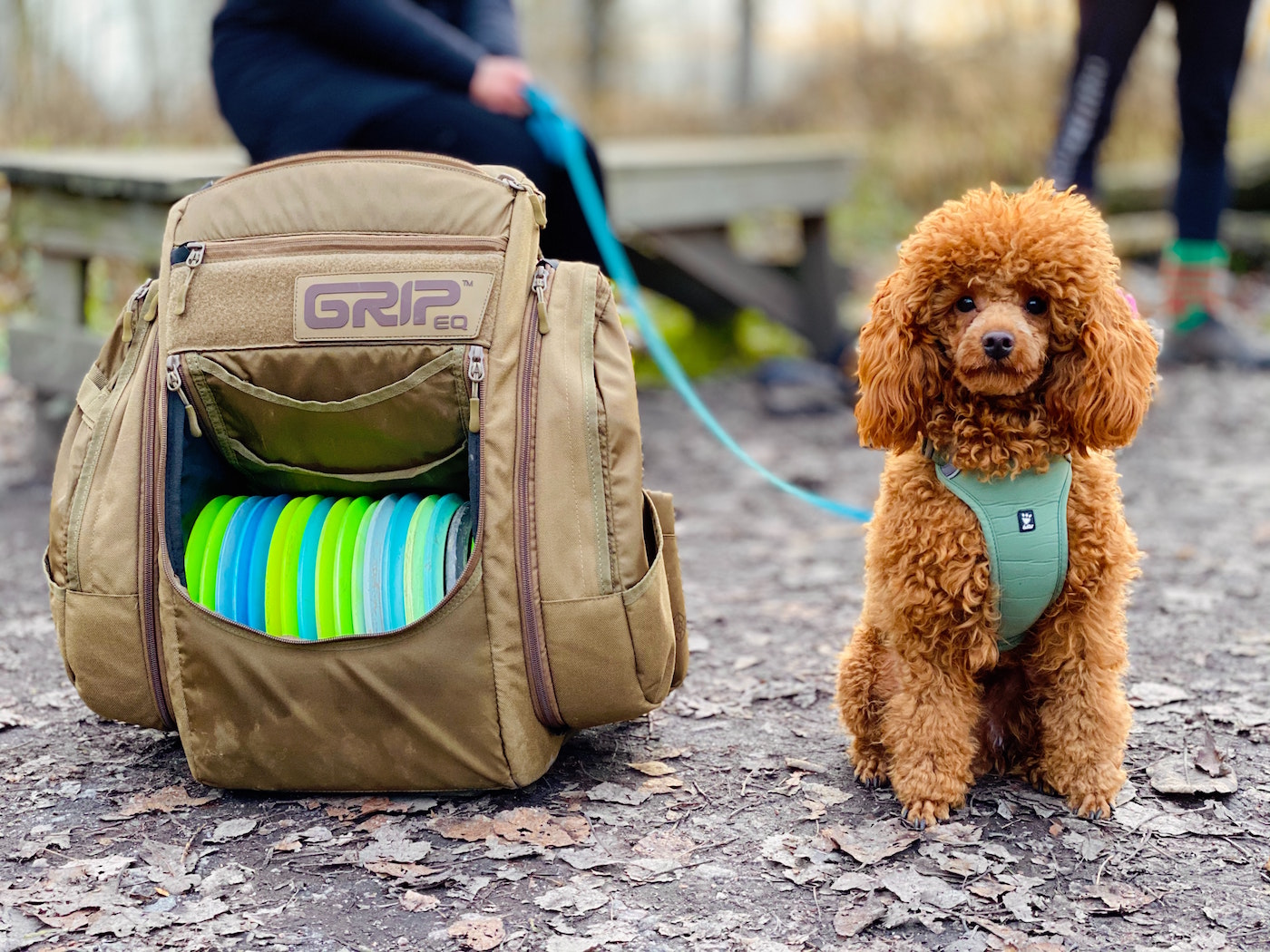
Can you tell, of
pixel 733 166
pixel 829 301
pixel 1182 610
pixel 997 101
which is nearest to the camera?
pixel 1182 610

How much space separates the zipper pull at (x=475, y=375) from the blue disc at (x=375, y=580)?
272 millimetres

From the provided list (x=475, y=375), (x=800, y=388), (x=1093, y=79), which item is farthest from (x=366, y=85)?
(x=1093, y=79)

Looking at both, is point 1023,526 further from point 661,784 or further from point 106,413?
point 106,413

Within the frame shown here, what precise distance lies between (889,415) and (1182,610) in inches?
59.9

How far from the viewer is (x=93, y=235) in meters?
4.04

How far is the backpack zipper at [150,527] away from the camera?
2023mm

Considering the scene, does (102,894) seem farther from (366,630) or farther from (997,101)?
(997,101)

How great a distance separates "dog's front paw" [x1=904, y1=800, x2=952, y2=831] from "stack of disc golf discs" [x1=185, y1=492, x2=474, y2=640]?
863 mm

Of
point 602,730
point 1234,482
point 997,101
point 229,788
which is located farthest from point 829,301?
point 997,101

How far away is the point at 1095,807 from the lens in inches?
80.1

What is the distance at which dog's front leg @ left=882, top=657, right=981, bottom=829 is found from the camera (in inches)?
79.0

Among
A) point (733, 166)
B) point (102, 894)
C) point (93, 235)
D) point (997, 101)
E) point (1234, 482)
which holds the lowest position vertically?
point (102, 894)

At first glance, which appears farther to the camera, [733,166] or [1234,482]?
[733,166]

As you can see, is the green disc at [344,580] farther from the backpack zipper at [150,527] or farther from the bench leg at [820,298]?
the bench leg at [820,298]
